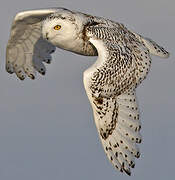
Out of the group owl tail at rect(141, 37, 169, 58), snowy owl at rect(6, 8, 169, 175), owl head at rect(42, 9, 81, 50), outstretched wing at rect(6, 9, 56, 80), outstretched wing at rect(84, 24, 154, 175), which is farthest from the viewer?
outstretched wing at rect(6, 9, 56, 80)

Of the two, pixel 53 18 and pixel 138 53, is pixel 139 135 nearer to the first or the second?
pixel 138 53

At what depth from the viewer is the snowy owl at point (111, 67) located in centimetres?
1633

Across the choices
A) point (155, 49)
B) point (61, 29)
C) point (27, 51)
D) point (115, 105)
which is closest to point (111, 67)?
point (115, 105)

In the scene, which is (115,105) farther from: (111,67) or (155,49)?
(155,49)

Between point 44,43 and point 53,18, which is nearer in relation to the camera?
point 53,18

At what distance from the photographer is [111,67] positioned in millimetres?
16359

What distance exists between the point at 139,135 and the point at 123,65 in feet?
4.18

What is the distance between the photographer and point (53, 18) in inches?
690

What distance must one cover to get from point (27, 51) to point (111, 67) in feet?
13.3

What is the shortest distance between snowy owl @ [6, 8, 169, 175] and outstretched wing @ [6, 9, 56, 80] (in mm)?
817

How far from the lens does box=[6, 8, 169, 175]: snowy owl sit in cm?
1633

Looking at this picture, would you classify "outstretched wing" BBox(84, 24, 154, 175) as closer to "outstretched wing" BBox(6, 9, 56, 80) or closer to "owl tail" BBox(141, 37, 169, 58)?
"owl tail" BBox(141, 37, 169, 58)

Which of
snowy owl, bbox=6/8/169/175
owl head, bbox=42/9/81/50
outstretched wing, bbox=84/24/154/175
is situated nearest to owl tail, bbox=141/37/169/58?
snowy owl, bbox=6/8/169/175

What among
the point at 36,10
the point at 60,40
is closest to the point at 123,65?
the point at 60,40
